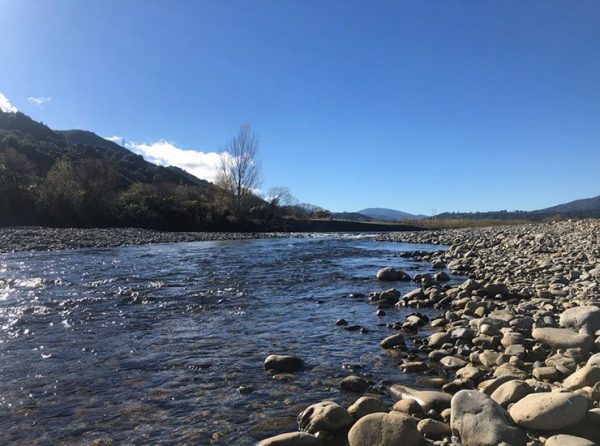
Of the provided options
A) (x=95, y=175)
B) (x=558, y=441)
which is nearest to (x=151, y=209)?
(x=95, y=175)

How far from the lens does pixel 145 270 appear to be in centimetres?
1510

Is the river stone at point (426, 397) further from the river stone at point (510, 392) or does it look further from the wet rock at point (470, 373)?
the wet rock at point (470, 373)

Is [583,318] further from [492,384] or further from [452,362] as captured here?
[492,384]

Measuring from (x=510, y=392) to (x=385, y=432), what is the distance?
149 centimetres

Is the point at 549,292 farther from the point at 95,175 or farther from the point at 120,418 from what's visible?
the point at 95,175

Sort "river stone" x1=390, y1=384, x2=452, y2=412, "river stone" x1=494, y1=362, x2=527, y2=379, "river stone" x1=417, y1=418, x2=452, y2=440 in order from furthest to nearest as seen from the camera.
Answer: "river stone" x1=494, y1=362, x2=527, y2=379 < "river stone" x1=390, y1=384, x2=452, y2=412 < "river stone" x1=417, y1=418, x2=452, y2=440

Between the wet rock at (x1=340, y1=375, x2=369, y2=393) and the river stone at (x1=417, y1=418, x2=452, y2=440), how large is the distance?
3.77 ft

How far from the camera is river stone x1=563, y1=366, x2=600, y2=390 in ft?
14.6

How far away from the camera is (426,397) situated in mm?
4562

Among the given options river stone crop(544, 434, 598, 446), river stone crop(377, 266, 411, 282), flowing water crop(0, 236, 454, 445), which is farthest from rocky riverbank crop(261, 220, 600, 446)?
river stone crop(377, 266, 411, 282)

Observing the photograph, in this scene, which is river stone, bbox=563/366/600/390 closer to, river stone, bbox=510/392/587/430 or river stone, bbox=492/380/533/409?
river stone, bbox=492/380/533/409

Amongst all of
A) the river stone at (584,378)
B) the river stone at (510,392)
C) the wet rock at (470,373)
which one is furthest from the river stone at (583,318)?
the river stone at (510,392)

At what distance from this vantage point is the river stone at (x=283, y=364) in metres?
5.72

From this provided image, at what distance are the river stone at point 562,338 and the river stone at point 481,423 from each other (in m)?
2.42
